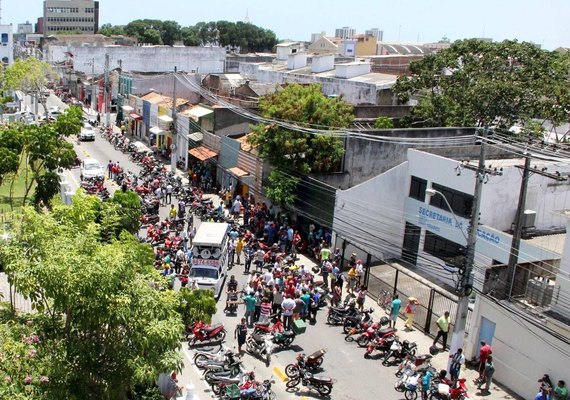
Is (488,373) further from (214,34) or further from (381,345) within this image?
(214,34)

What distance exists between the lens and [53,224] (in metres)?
11.4

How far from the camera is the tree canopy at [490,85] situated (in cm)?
3762

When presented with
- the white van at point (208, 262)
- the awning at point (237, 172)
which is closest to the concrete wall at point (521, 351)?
the white van at point (208, 262)

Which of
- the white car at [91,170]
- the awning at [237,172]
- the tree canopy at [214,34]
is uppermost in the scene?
the tree canopy at [214,34]

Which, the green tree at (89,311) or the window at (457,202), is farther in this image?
the window at (457,202)

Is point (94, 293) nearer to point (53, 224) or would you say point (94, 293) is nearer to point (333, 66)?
point (53, 224)

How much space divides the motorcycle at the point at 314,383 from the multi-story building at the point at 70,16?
157 m

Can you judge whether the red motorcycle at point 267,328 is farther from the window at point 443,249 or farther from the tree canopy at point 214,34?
the tree canopy at point 214,34

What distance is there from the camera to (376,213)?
29250 millimetres

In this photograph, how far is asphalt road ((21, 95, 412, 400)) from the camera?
1758cm

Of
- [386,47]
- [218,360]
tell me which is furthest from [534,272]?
[386,47]

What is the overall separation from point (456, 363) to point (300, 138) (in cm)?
1453

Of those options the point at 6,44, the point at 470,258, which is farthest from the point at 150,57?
the point at 470,258

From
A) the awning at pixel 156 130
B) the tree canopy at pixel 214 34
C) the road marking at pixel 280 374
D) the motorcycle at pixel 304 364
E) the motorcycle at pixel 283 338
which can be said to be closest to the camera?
the motorcycle at pixel 304 364
